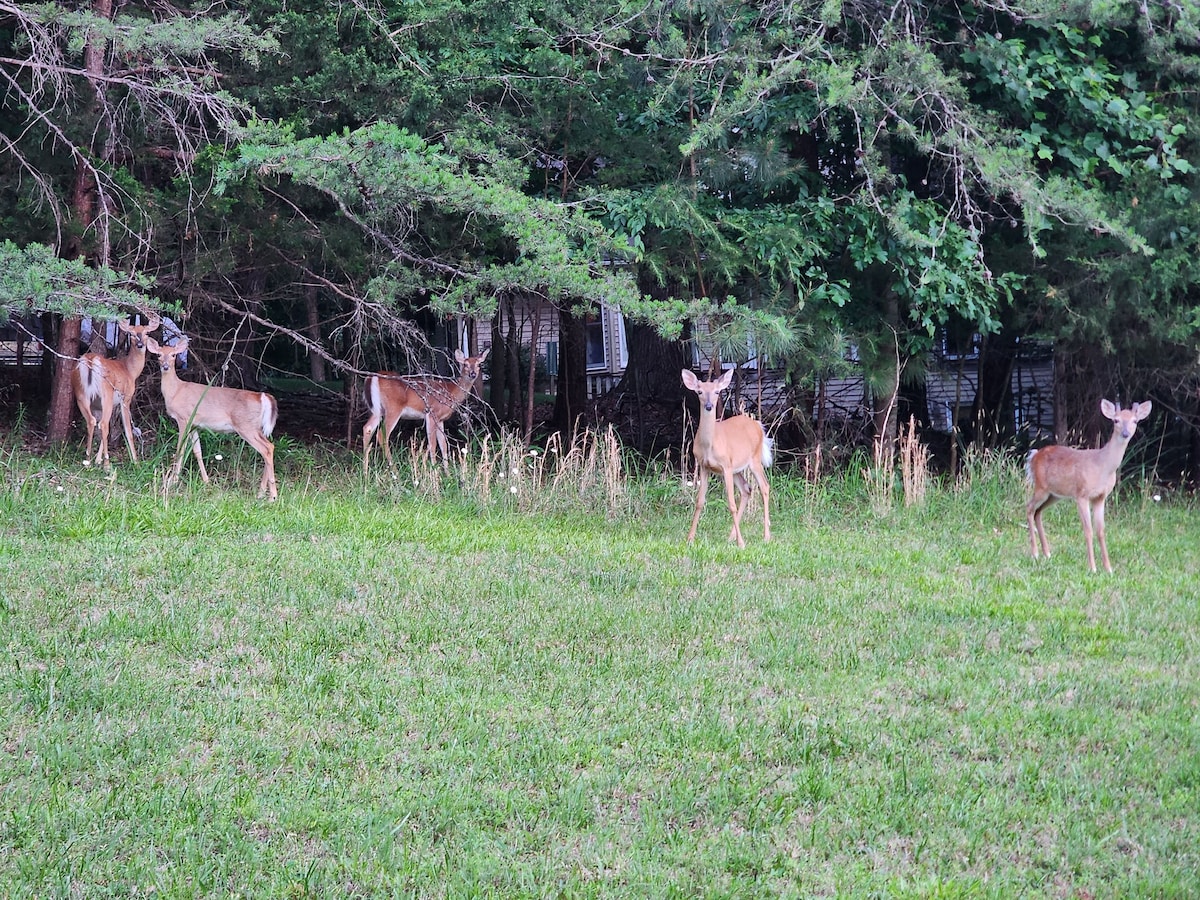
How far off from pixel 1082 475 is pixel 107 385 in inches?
341

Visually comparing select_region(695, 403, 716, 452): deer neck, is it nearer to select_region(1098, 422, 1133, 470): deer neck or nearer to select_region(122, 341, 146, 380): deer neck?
select_region(1098, 422, 1133, 470): deer neck

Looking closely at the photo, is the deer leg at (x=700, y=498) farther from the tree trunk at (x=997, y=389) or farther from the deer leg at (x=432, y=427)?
the tree trunk at (x=997, y=389)

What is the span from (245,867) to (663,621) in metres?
3.20

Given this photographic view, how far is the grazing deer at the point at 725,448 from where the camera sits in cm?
984

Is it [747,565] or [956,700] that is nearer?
[956,700]

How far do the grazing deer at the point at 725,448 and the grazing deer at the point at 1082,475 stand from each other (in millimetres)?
1994

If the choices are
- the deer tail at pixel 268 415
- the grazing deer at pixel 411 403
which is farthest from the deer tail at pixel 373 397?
the deer tail at pixel 268 415

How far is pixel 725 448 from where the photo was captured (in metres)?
10.0

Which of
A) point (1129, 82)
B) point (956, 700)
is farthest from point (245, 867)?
point (1129, 82)

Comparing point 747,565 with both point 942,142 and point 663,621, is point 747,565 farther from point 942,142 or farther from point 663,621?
point 942,142

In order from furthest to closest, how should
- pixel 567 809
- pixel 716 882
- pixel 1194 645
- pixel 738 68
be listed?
pixel 738 68
pixel 1194 645
pixel 567 809
pixel 716 882

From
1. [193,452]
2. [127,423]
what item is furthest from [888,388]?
[127,423]

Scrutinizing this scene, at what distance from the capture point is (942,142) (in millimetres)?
11234

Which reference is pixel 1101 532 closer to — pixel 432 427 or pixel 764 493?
pixel 764 493
